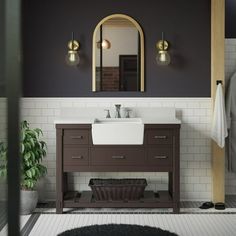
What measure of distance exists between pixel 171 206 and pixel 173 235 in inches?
38.9

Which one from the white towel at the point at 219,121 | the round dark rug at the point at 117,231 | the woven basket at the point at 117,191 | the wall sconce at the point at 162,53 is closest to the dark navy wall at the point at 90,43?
the wall sconce at the point at 162,53

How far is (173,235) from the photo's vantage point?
4.18 metres

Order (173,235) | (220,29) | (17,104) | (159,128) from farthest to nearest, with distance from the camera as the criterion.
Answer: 1. (220,29)
2. (159,128)
3. (173,235)
4. (17,104)

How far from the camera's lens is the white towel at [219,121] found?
543 centimetres

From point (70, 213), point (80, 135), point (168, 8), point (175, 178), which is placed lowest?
point (70, 213)

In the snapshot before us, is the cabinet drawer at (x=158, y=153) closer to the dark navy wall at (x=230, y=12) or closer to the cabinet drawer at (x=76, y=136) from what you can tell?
the cabinet drawer at (x=76, y=136)

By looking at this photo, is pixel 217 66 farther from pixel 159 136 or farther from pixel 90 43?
pixel 90 43

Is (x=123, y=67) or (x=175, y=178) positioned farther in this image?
(x=123, y=67)

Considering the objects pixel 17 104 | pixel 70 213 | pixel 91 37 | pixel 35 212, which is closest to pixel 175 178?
pixel 70 213

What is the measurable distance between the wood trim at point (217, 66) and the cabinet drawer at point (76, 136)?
161 cm

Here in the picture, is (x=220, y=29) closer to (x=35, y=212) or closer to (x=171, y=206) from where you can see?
(x=171, y=206)

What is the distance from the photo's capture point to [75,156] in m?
5.11

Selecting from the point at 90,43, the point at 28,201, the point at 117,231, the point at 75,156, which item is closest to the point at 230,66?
the point at 90,43

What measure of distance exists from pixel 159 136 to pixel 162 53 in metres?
1.14
